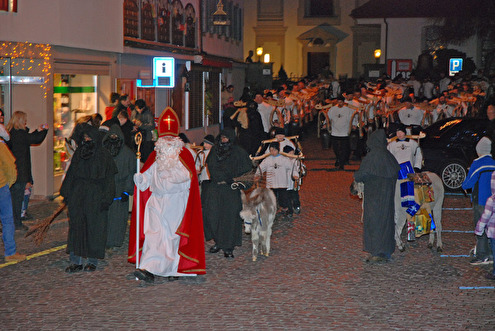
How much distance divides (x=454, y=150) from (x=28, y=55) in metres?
9.31

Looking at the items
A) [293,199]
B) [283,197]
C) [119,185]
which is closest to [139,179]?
[119,185]

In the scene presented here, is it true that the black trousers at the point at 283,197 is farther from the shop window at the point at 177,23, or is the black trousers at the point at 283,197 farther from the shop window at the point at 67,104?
the shop window at the point at 177,23

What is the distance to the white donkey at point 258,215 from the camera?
11.4 m

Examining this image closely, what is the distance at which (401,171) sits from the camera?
40.1 feet

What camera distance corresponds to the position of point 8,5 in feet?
52.6

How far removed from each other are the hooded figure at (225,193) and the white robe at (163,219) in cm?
155

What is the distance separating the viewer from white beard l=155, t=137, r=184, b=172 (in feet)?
33.0

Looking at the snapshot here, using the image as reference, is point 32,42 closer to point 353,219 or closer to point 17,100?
point 17,100

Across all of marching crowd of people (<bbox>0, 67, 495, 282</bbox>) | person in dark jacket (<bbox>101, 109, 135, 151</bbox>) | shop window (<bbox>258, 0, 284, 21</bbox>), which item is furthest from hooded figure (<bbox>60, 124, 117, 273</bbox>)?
shop window (<bbox>258, 0, 284, 21</bbox>)

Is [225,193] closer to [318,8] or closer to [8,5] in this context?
[8,5]

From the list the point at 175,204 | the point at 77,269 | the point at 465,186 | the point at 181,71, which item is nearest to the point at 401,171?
the point at 465,186

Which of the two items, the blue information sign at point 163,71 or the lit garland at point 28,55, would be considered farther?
the blue information sign at point 163,71

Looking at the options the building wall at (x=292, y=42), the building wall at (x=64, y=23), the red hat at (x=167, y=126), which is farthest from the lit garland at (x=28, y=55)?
the building wall at (x=292, y=42)

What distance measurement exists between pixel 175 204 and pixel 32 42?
7839mm
